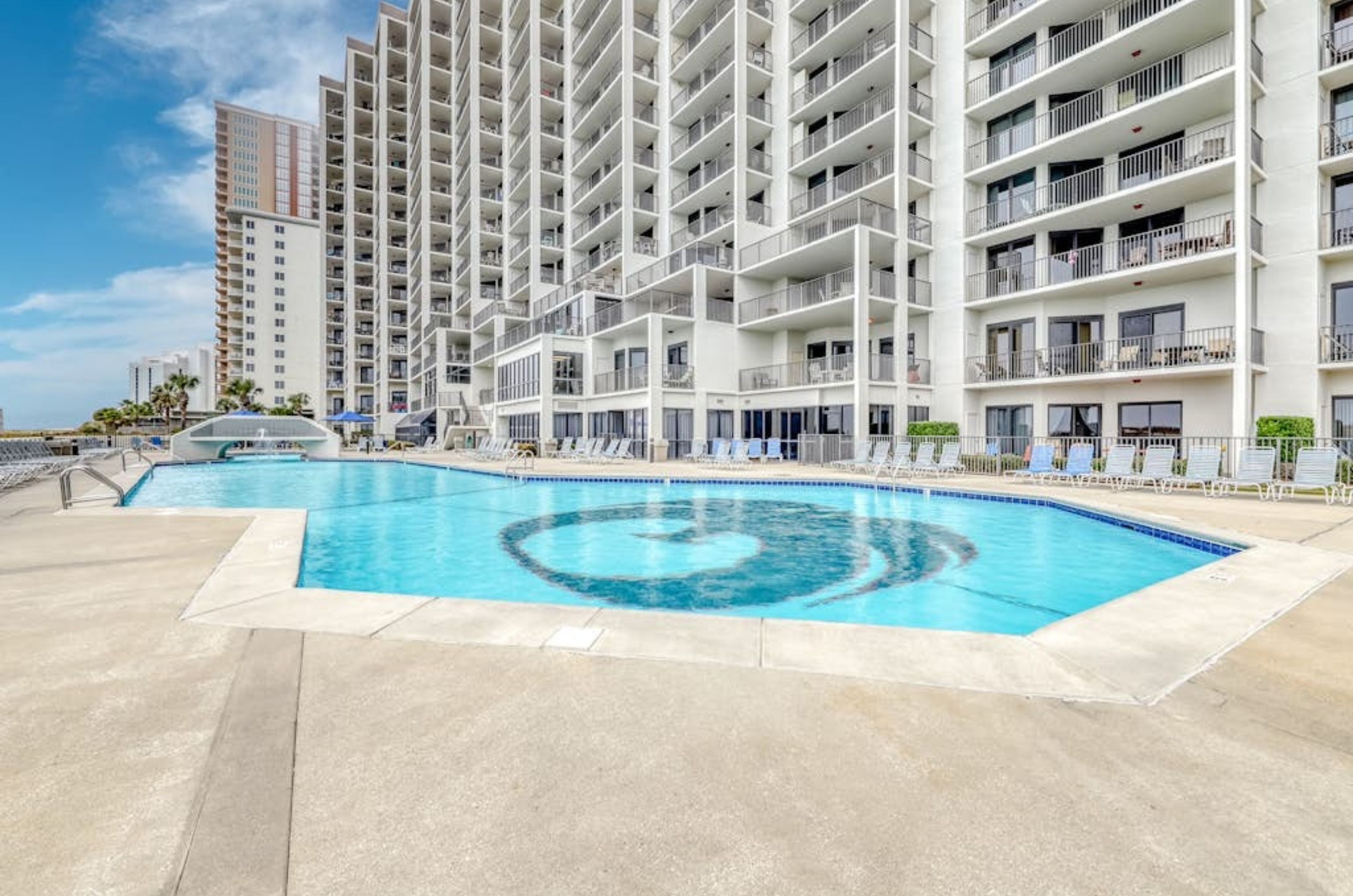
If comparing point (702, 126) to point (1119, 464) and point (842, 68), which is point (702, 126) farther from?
point (1119, 464)

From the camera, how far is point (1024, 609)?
5.83 metres

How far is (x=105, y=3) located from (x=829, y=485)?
137 feet

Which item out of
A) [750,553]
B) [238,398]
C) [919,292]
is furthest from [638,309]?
[238,398]

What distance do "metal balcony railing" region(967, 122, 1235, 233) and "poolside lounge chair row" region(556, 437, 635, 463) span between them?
590 inches

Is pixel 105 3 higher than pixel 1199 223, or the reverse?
pixel 105 3

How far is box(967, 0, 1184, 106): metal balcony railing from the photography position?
17078 mm

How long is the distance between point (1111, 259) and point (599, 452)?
18610mm

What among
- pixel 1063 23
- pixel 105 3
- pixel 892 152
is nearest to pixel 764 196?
pixel 892 152

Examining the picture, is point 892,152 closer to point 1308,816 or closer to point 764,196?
point 764,196

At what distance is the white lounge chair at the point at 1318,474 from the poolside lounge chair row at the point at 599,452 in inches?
725

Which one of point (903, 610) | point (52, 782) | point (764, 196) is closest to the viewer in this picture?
point (52, 782)

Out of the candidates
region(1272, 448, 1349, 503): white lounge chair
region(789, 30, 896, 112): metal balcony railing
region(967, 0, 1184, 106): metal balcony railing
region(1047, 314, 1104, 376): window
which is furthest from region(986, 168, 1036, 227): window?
region(1272, 448, 1349, 503): white lounge chair

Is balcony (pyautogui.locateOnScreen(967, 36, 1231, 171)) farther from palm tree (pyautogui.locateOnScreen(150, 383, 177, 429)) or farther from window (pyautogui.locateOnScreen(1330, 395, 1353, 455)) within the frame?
palm tree (pyautogui.locateOnScreen(150, 383, 177, 429))

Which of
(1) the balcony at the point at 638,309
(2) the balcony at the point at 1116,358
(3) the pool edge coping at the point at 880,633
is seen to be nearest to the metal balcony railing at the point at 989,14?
(2) the balcony at the point at 1116,358
